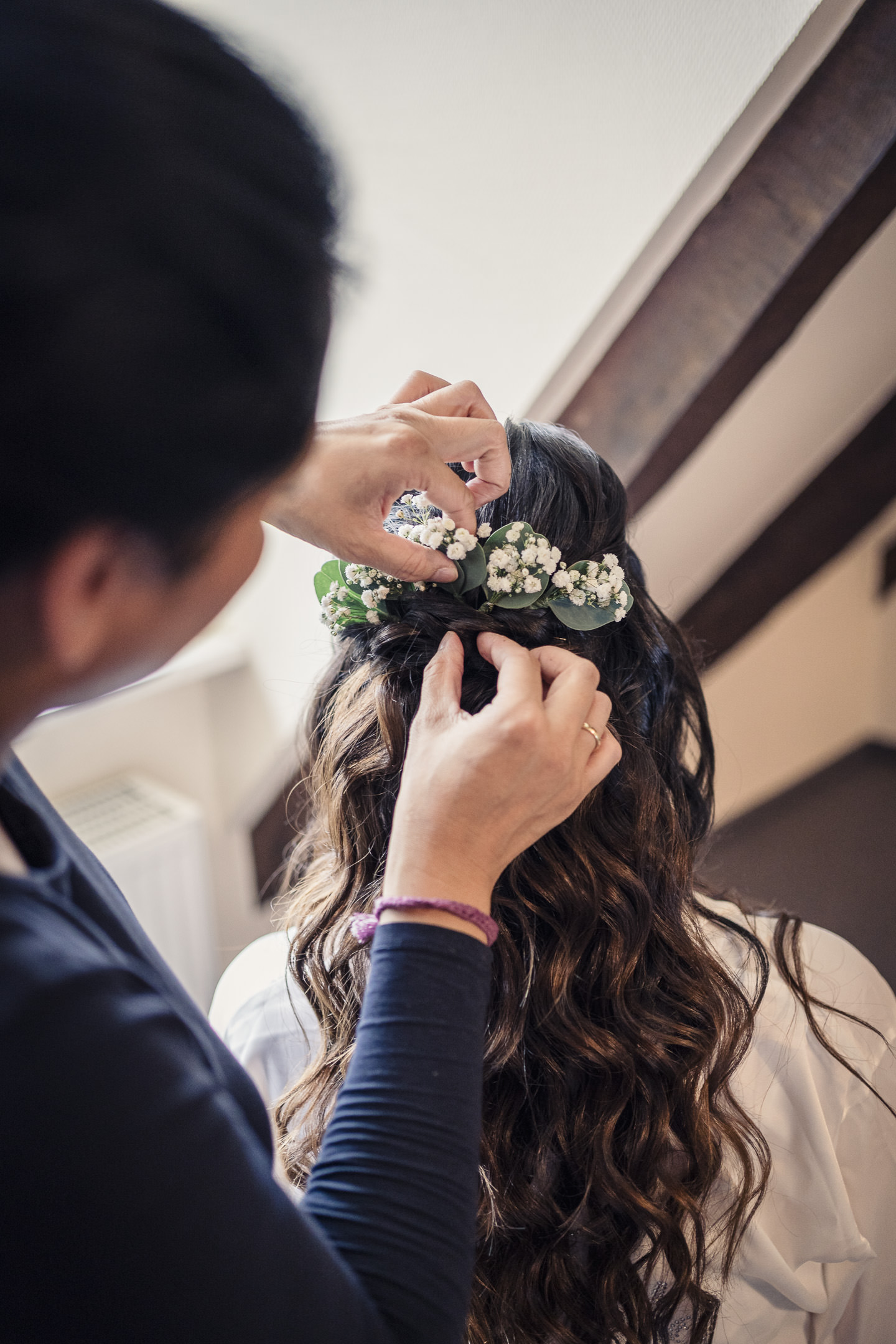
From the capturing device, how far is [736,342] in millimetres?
1199

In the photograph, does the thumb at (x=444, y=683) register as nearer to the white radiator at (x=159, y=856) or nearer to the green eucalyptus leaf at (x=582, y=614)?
the green eucalyptus leaf at (x=582, y=614)

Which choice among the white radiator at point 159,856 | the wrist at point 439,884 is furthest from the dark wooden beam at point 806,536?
the wrist at point 439,884

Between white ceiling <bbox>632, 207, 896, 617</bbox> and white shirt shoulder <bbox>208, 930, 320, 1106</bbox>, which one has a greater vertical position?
white ceiling <bbox>632, 207, 896, 617</bbox>

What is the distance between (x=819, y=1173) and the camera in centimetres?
92

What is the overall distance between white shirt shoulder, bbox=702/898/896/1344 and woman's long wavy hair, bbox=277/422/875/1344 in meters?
0.05

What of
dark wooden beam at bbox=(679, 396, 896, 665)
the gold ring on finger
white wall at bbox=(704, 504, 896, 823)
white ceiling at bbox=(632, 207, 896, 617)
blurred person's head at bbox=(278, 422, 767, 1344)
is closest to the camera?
the gold ring on finger

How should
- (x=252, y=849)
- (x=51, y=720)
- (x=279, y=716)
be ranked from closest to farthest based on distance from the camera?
(x=51, y=720)
(x=279, y=716)
(x=252, y=849)

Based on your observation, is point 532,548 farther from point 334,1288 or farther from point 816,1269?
point 816,1269

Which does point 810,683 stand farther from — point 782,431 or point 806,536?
point 782,431

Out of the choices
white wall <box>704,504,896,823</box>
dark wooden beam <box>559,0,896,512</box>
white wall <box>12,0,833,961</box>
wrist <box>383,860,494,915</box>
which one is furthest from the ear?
white wall <box>704,504,896,823</box>

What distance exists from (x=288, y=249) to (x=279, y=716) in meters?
1.62

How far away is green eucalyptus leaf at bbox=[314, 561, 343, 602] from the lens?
916 mm

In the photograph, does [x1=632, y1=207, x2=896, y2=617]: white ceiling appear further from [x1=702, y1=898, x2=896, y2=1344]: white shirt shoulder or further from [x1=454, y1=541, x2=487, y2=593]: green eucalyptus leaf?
[x1=702, y1=898, x2=896, y2=1344]: white shirt shoulder

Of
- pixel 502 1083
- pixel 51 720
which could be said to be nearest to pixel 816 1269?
pixel 502 1083
